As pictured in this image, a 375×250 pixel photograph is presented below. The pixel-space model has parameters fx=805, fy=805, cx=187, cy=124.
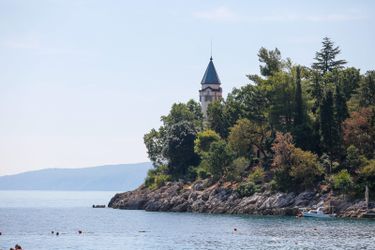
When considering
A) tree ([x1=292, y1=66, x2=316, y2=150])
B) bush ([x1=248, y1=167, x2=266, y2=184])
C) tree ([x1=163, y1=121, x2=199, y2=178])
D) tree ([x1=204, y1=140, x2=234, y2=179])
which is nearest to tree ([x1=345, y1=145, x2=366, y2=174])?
tree ([x1=292, y1=66, x2=316, y2=150])

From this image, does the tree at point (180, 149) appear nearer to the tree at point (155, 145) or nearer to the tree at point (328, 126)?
the tree at point (155, 145)

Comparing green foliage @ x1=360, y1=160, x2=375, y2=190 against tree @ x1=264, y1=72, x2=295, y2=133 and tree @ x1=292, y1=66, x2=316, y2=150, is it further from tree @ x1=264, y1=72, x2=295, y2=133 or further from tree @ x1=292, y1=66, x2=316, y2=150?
tree @ x1=264, y1=72, x2=295, y2=133

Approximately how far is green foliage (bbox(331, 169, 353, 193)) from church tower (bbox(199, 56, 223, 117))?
6030 centimetres

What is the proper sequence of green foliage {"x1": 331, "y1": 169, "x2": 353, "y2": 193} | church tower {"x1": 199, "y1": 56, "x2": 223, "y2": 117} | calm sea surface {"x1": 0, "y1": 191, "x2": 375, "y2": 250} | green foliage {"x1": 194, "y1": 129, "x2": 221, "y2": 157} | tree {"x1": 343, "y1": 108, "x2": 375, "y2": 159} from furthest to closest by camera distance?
church tower {"x1": 199, "y1": 56, "x2": 223, "y2": 117}
green foliage {"x1": 194, "y1": 129, "x2": 221, "y2": 157}
tree {"x1": 343, "y1": 108, "x2": 375, "y2": 159}
green foliage {"x1": 331, "y1": 169, "x2": 353, "y2": 193}
calm sea surface {"x1": 0, "y1": 191, "x2": 375, "y2": 250}

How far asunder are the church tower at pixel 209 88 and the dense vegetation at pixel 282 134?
21.8ft

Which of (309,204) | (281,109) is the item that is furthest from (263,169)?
(309,204)

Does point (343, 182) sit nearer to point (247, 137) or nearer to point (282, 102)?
point (282, 102)

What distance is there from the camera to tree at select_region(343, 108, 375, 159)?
11331cm

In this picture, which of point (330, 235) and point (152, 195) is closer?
point (330, 235)

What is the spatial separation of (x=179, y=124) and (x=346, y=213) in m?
48.9

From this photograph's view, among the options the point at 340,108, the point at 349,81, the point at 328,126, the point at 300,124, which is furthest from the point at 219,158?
the point at 349,81

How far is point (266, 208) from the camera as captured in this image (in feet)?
377

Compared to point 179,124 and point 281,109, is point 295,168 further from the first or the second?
point 179,124

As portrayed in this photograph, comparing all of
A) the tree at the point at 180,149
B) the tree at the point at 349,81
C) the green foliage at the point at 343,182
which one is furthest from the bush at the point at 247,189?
the tree at the point at 180,149
